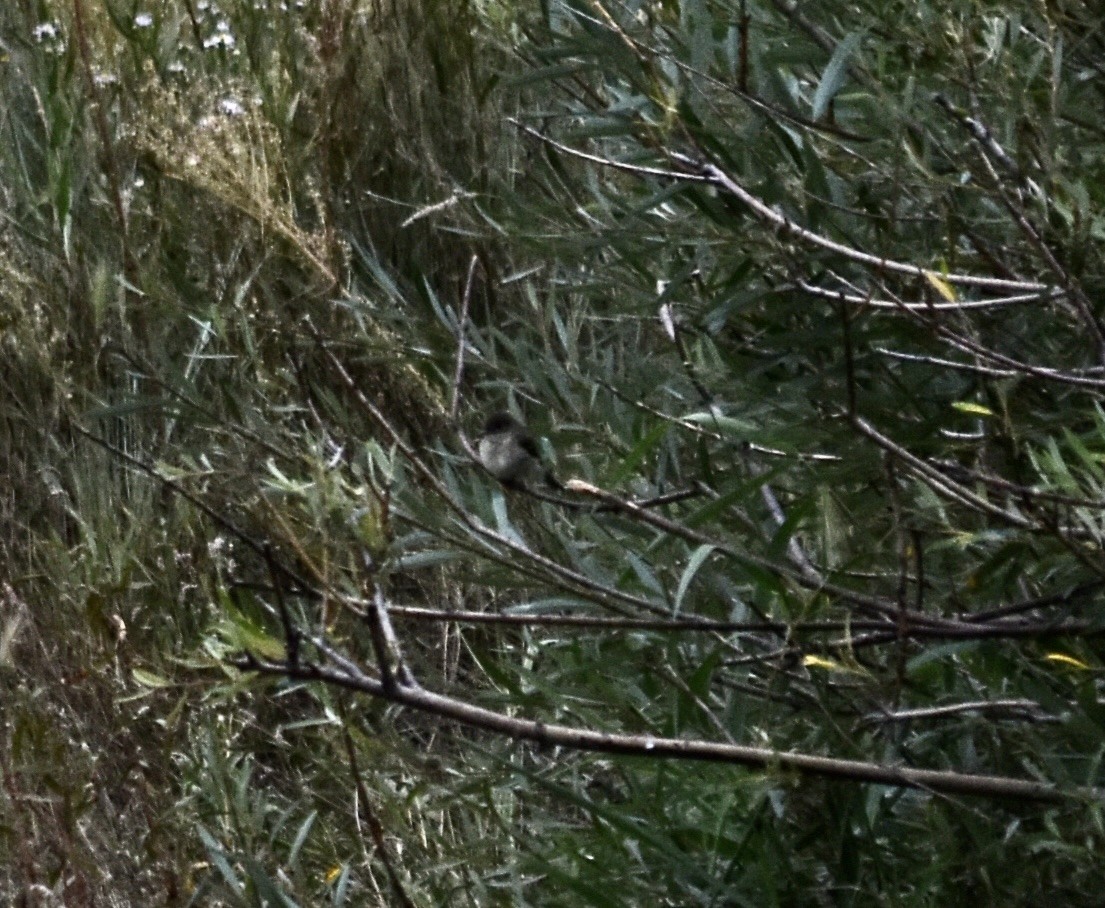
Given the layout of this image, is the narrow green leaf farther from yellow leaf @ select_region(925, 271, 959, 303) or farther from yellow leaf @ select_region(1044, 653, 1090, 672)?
yellow leaf @ select_region(1044, 653, 1090, 672)

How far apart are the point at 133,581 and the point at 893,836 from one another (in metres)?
1.75

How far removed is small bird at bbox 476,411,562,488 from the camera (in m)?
1.96

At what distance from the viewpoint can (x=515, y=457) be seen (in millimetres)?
1991

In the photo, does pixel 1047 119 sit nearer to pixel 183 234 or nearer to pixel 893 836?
pixel 893 836

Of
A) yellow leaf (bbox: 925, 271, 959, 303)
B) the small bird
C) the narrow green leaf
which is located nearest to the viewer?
yellow leaf (bbox: 925, 271, 959, 303)

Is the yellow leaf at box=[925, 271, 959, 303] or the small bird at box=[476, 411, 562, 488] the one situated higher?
the yellow leaf at box=[925, 271, 959, 303]

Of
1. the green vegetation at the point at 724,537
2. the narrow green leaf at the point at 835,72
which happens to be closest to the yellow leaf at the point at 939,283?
the green vegetation at the point at 724,537

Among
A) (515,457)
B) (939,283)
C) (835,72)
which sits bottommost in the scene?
(515,457)

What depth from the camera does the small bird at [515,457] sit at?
6.44ft

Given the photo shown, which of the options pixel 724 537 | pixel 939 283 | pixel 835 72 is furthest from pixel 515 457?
pixel 939 283

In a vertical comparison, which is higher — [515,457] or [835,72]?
[835,72]

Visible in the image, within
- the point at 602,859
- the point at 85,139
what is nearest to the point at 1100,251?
the point at 602,859

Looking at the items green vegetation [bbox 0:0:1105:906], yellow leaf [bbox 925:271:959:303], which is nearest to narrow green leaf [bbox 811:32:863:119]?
green vegetation [bbox 0:0:1105:906]

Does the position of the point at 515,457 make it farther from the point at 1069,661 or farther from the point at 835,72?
the point at 1069,661
